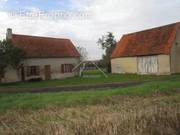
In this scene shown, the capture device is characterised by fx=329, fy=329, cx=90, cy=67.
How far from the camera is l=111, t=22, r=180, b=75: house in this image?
35.5 metres

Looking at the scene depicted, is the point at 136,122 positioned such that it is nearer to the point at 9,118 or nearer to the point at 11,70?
the point at 9,118

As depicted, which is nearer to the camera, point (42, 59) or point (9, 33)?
point (9, 33)

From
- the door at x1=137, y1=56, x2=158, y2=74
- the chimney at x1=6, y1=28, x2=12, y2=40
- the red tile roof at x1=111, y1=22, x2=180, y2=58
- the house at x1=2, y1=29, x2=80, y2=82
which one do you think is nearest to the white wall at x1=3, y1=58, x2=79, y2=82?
the house at x1=2, y1=29, x2=80, y2=82

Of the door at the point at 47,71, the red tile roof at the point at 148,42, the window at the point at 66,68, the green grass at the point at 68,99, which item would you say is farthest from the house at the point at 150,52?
the green grass at the point at 68,99

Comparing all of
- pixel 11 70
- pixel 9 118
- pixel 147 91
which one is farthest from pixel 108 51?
pixel 9 118

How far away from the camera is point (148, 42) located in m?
39.8

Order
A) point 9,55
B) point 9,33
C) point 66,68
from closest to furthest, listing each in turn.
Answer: point 9,55 < point 9,33 < point 66,68

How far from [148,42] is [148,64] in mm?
3322

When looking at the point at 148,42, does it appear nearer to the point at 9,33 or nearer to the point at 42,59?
the point at 42,59

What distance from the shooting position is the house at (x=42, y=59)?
3753cm

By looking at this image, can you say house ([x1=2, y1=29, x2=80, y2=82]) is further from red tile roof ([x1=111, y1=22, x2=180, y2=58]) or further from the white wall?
red tile roof ([x1=111, y1=22, x2=180, y2=58])

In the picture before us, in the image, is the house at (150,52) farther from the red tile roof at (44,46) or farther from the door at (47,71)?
the door at (47,71)

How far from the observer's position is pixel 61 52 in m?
43.0

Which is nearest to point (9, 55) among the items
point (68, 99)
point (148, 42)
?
point (148, 42)
